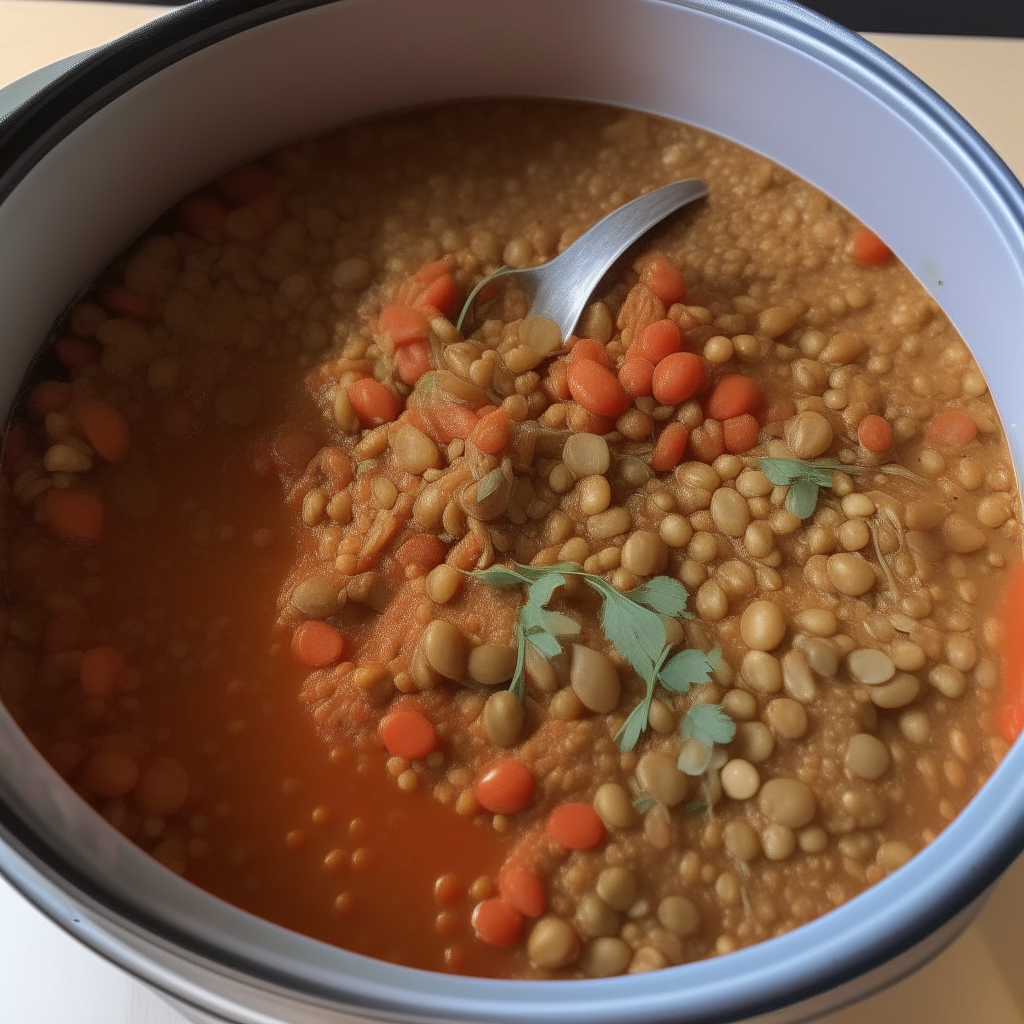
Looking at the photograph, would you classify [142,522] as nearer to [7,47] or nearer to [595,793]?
[595,793]

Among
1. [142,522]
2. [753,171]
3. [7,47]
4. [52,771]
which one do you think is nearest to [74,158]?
[142,522]

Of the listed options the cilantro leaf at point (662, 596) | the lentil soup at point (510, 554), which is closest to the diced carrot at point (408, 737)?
the lentil soup at point (510, 554)

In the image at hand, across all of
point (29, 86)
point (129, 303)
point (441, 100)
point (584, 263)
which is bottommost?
point (584, 263)

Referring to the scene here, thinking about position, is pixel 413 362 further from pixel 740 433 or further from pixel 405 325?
pixel 740 433

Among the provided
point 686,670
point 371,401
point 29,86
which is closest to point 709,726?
point 686,670

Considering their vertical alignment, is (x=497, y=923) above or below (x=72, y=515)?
below

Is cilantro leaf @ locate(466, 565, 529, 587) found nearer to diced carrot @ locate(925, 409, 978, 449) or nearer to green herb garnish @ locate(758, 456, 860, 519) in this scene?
green herb garnish @ locate(758, 456, 860, 519)
